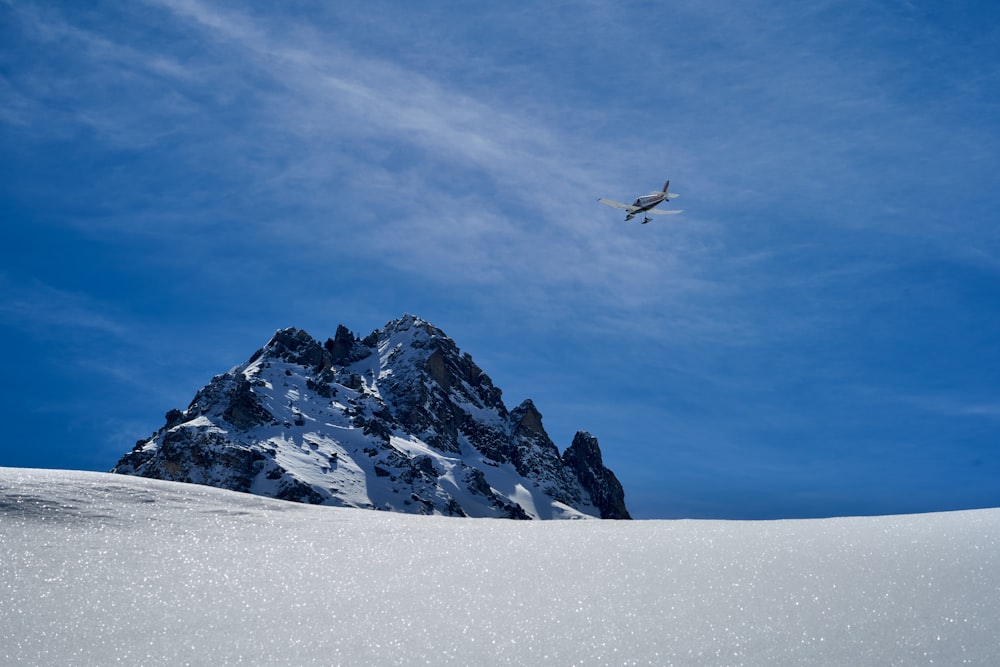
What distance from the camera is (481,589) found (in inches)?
349

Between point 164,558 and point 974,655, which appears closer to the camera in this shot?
point 974,655

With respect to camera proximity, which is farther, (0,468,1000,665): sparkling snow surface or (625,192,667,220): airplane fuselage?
(625,192,667,220): airplane fuselage

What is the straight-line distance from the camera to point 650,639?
7.59 meters

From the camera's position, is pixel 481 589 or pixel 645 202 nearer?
pixel 481 589

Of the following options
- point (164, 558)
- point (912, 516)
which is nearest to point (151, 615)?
point (164, 558)

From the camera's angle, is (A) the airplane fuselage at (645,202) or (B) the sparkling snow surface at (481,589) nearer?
(B) the sparkling snow surface at (481,589)

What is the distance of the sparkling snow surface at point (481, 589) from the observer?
24.6 ft

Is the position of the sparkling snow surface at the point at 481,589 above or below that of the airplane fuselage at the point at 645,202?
below

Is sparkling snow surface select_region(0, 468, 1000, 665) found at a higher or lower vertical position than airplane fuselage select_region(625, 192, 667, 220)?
lower

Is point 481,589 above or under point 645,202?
under

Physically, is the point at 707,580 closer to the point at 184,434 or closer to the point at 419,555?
the point at 419,555

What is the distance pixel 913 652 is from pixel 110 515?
9.13 m

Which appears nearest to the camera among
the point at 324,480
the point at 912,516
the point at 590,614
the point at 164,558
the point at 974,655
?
the point at 974,655

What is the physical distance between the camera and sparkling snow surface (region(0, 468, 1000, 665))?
24.6ft
